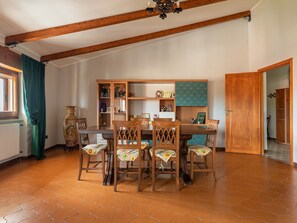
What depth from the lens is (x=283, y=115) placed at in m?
6.09

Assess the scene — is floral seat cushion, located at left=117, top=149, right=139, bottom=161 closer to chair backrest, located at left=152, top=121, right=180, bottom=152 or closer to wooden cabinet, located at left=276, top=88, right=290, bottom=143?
chair backrest, located at left=152, top=121, right=180, bottom=152

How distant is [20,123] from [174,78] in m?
3.82

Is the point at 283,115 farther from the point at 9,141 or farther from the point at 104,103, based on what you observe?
the point at 9,141

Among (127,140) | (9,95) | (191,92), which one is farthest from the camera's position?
(191,92)

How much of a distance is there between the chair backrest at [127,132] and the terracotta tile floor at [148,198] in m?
0.61

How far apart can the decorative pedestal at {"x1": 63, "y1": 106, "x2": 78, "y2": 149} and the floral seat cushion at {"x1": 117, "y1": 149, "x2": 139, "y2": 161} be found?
108 inches

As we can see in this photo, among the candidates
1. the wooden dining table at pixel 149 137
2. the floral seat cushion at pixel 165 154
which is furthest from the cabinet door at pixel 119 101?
the floral seat cushion at pixel 165 154

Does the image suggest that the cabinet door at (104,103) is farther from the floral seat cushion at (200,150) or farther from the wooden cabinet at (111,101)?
the floral seat cushion at (200,150)

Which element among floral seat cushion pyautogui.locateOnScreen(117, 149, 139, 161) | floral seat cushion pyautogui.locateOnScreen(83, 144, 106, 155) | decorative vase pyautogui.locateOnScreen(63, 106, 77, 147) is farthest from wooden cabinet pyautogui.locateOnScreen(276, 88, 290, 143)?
decorative vase pyautogui.locateOnScreen(63, 106, 77, 147)

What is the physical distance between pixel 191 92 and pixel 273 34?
2.14 metres

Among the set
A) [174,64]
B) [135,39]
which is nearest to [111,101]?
[135,39]

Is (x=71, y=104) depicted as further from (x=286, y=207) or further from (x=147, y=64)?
(x=286, y=207)

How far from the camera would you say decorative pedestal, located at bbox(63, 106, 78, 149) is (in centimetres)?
483

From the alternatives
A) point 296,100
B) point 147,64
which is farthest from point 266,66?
point 147,64
